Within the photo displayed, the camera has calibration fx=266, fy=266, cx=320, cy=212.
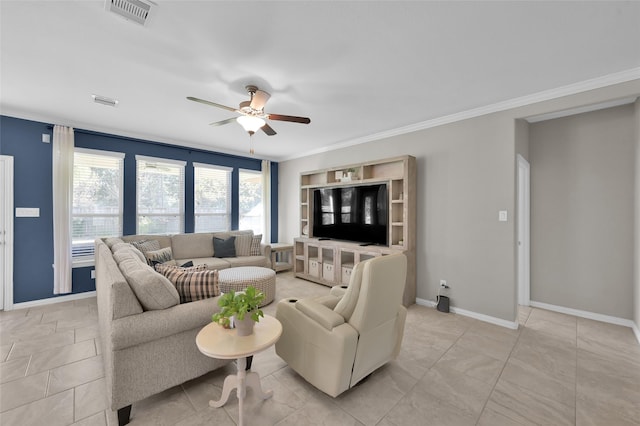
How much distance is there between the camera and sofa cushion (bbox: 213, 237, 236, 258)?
194 inches

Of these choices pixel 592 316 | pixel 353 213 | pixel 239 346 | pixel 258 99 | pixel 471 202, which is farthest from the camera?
pixel 353 213


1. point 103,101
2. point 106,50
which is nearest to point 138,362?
point 106,50

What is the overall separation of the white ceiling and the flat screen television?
1.32 metres

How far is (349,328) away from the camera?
1.85 metres

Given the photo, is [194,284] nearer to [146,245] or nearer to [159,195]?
[146,245]

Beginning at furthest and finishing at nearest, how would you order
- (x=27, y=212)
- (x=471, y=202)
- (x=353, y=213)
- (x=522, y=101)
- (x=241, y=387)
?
(x=353, y=213) → (x=27, y=212) → (x=471, y=202) → (x=522, y=101) → (x=241, y=387)

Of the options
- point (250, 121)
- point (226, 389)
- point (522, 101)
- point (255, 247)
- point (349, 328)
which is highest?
point (522, 101)

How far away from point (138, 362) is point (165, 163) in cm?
412

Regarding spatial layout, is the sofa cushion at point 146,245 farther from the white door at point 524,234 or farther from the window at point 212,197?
the white door at point 524,234

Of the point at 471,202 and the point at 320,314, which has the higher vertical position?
the point at 471,202

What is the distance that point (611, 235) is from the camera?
3.21 metres

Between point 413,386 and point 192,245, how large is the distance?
4.21 meters

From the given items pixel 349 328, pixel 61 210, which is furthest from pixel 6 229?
pixel 349 328

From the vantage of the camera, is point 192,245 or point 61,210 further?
point 192,245
